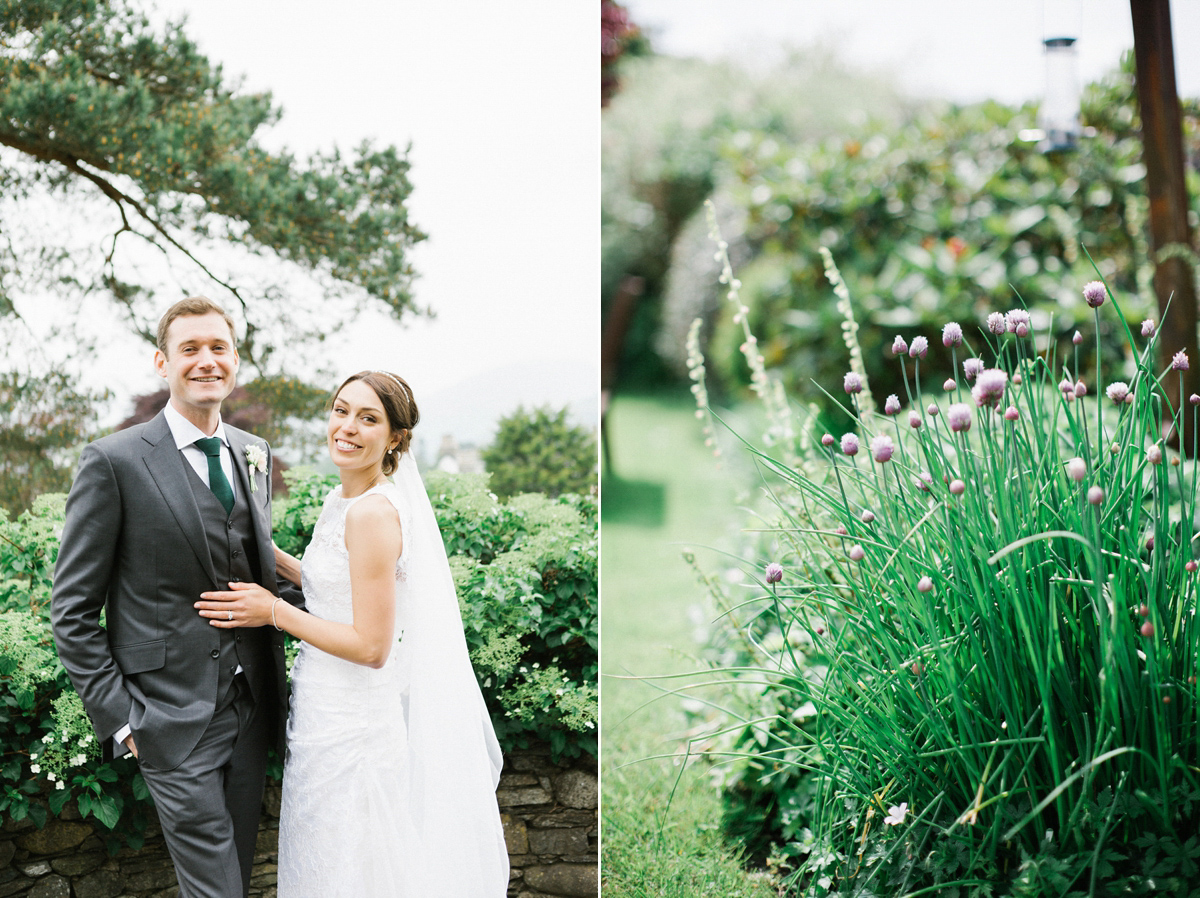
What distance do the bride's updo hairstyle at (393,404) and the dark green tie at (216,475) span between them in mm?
301

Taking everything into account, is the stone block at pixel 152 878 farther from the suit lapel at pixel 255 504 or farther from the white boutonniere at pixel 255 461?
the white boutonniere at pixel 255 461

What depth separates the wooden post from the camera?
12.2 ft

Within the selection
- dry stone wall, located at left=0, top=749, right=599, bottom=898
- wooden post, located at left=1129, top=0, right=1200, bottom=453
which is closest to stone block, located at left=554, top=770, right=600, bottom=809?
dry stone wall, located at left=0, top=749, right=599, bottom=898

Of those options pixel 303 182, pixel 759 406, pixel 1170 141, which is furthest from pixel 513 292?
pixel 759 406

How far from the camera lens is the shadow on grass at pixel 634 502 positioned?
5832 mm

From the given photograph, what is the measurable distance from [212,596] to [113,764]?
28.7 inches

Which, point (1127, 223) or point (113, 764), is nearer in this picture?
point (113, 764)

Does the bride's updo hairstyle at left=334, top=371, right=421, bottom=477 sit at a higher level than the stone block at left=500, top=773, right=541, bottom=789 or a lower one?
higher

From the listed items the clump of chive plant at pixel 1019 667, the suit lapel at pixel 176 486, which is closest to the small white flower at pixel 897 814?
the clump of chive plant at pixel 1019 667

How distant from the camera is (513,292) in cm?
335

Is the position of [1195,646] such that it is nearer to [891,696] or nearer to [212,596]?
[891,696]

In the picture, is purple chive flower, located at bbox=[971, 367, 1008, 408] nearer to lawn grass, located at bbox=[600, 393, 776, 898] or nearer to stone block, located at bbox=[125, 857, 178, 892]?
lawn grass, located at bbox=[600, 393, 776, 898]

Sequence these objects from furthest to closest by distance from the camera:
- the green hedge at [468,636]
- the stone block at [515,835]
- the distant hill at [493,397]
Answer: the distant hill at [493,397] → the stone block at [515,835] → the green hedge at [468,636]

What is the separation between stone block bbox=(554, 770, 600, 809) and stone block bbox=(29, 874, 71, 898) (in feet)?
4.50
